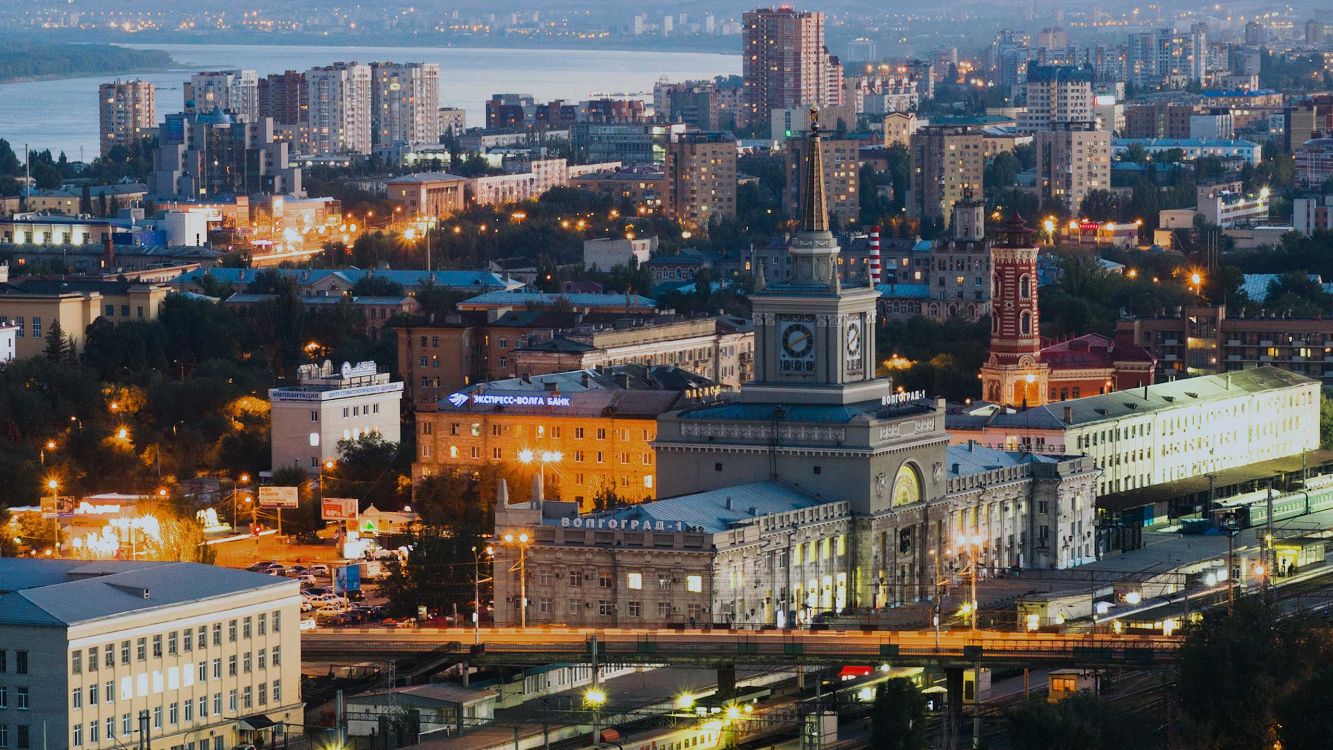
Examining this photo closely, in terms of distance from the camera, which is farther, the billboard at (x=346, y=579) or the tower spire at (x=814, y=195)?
the tower spire at (x=814, y=195)

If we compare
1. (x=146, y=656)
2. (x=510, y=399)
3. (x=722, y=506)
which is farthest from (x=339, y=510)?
(x=146, y=656)

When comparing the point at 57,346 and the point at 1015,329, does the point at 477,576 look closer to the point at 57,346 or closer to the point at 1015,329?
the point at 1015,329

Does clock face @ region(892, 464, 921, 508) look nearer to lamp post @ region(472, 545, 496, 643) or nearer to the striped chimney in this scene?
lamp post @ region(472, 545, 496, 643)

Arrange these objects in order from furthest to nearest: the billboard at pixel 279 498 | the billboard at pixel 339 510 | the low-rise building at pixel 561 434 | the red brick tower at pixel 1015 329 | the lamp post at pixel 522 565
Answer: the red brick tower at pixel 1015 329, the low-rise building at pixel 561 434, the billboard at pixel 279 498, the billboard at pixel 339 510, the lamp post at pixel 522 565

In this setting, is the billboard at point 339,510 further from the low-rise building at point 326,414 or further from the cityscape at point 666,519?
the low-rise building at point 326,414

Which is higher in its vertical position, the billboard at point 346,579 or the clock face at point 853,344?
the clock face at point 853,344

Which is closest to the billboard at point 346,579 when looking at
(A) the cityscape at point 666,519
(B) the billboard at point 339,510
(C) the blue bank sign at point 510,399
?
(A) the cityscape at point 666,519

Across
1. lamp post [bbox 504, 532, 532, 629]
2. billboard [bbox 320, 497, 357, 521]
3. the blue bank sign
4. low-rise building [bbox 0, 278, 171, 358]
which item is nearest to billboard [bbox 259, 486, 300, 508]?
billboard [bbox 320, 497, 357, 521]

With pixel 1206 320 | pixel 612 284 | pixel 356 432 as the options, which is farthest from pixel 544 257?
pixel 356 432
